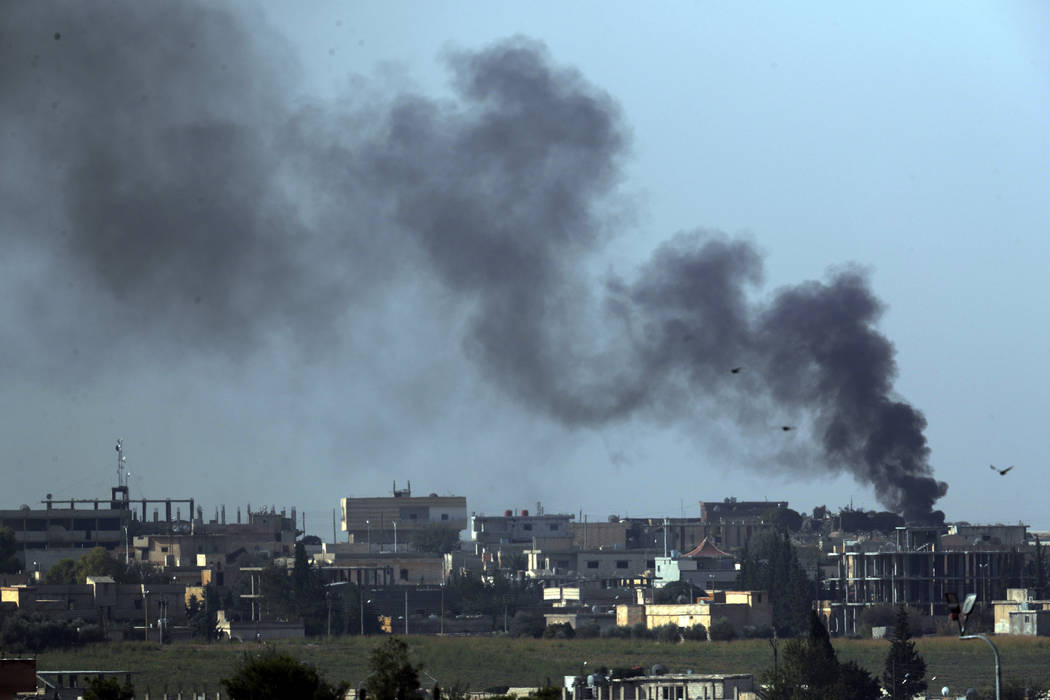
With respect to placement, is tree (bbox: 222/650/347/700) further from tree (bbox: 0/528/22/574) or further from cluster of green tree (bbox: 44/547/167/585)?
tree (bbox: 0/528/22/574)

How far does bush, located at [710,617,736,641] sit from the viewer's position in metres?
122

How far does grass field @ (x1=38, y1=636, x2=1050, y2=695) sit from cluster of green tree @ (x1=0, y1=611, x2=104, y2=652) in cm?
233

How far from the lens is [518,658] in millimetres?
108500

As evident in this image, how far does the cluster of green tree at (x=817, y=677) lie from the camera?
3506 inches

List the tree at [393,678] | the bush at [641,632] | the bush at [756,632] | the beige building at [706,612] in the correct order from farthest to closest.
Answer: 1. the beige building at [706,612]
2. the bush at [641,632]
3. the bush at [756,632]
4. the tree at [393,678]

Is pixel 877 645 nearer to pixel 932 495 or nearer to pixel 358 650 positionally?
pixel 358 650

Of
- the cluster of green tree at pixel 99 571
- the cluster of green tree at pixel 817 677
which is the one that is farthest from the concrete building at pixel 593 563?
the cluster of green tree at pixel 817 677

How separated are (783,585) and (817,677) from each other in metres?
39.6

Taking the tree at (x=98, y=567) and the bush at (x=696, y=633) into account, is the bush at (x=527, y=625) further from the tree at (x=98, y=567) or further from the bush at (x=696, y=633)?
the tree at (x=98, y=567)

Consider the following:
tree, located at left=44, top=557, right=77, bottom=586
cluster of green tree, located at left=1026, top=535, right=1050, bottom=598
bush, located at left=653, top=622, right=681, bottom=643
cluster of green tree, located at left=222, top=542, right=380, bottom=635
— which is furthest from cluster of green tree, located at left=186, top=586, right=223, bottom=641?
cluster of green tree, located at left=1026, top=535, right=1050, bottom=598

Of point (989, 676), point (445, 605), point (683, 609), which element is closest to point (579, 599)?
point (445, 605)

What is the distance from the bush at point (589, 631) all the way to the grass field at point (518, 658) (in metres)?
2.65

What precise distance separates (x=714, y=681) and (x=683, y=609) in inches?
1511

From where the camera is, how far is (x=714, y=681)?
287 ft
